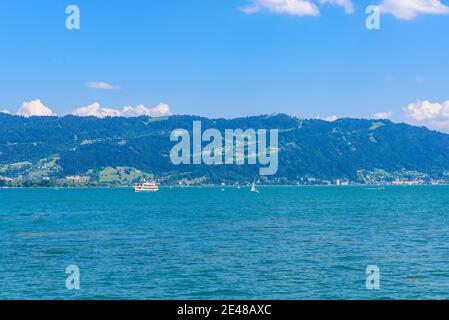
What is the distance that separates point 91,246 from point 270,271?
95.4ft

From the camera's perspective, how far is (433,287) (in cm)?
4288

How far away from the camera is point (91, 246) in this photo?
234 ft

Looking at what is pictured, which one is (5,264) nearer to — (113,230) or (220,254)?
(220,254)

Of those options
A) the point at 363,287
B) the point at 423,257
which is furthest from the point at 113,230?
the point at 363,287
